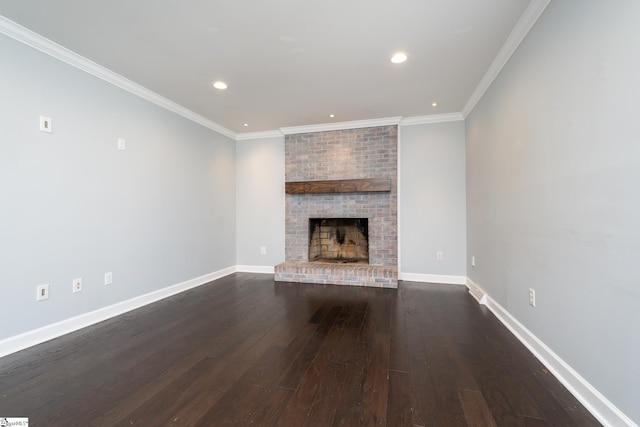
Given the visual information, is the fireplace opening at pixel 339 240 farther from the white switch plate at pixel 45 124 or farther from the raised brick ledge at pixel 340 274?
the white switch plate at pixel 45 124

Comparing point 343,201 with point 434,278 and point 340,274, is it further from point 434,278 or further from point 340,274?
point 434,278

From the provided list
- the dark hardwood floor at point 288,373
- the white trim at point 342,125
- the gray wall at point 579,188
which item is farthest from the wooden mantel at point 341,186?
the dark hardwood floor at point 288,373

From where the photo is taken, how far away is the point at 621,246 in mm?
1205

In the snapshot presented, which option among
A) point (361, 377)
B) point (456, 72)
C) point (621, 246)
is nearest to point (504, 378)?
point (361, 377)

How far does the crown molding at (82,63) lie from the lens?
199 centimetres

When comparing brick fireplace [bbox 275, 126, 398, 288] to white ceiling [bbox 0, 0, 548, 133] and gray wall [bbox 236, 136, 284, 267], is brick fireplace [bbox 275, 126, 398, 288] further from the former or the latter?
white ceiling [bbox 0, 0, 548, 133]

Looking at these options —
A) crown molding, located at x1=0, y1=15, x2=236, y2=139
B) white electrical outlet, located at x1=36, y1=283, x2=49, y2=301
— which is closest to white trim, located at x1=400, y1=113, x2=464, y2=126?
crown molding, located at x1=0, y1=15, x2=236, y2=139

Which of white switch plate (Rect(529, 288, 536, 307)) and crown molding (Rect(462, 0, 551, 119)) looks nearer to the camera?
crown molding (Rect(462, 0, 551, 119))

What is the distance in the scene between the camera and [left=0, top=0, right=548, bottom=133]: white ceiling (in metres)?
1.83

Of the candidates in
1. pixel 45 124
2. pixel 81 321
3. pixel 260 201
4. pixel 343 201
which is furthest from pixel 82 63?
pixel 343 201

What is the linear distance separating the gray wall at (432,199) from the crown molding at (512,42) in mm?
833

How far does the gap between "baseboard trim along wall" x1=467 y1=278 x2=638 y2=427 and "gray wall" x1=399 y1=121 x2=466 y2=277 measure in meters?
1.44

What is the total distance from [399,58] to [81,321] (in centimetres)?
378

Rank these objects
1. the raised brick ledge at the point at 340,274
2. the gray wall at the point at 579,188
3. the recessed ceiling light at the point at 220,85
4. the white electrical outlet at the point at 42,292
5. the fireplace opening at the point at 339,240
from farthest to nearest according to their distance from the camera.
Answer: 1. the fireplace opening at the point at 339,240
2. the raised brick ledge at the point at 340,274
3. the recessed ceiling light at the point at 220,85
4. the white electrical outlet at the point at 42,292
5. the gray wall at the point at 579,188
